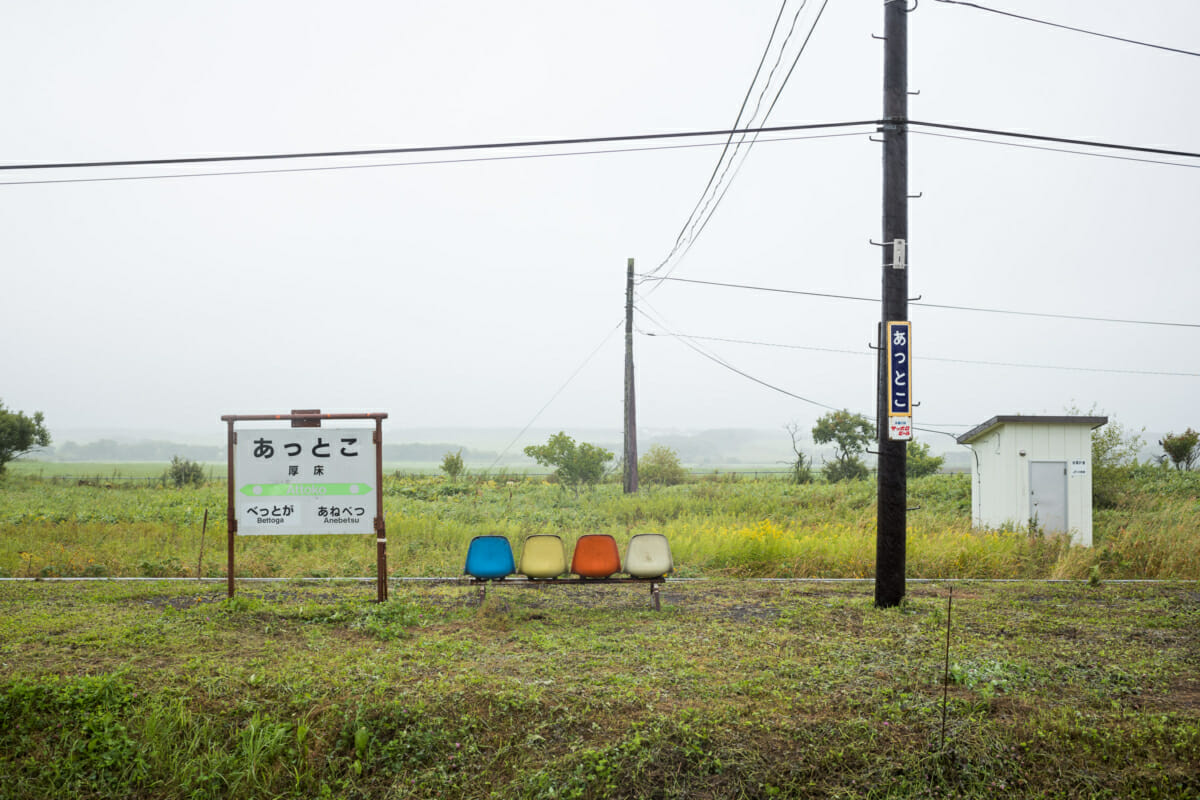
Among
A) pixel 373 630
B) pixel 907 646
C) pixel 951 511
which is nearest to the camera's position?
pixel 907 646

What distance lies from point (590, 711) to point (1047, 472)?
1314cm

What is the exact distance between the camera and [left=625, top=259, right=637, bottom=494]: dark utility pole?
826 inches

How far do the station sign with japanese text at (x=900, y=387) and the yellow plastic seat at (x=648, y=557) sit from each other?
274 centimetres

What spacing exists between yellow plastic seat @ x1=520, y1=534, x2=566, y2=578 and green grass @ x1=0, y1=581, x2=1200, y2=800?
1.22m

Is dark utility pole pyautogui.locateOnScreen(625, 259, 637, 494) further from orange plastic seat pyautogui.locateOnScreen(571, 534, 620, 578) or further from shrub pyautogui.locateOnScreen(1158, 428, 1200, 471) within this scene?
shrub pyautogui.locateOnScreen(1158, 428, 1200, 471)

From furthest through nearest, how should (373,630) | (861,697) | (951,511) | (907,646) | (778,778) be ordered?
(951,511), (373,630), (907,646), (861,697), (778,778)

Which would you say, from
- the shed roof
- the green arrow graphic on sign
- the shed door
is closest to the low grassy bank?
the shed door

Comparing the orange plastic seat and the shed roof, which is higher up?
the shed roof

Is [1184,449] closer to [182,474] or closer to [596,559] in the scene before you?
[596,559]

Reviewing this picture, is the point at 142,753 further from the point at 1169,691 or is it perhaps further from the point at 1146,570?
the point at 1146,570

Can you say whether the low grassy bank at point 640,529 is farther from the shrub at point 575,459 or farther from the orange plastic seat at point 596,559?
the shrub at point 575,459

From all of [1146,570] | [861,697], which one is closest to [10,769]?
[861,697]

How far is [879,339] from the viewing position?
8367mm

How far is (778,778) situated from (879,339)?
5.30m
